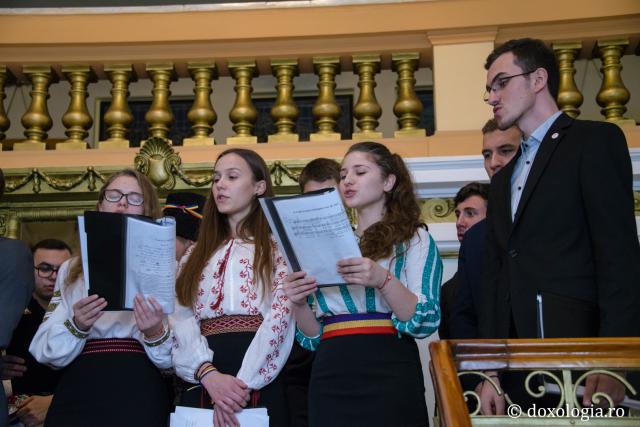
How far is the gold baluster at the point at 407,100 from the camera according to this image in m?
4.70

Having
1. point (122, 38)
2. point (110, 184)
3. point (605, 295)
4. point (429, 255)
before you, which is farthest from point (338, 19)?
point (605, 295)

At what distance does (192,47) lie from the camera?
499 cm

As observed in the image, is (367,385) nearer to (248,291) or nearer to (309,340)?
(309,340)

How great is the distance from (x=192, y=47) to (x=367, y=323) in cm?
266

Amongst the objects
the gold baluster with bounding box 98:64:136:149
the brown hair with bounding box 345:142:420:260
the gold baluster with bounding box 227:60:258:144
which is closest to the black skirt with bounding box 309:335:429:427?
the brown hair with bounding box 345:142:420:260

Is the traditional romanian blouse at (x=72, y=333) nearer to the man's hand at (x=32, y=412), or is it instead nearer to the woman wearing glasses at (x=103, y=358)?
the woman wearing glasses at (x=103, y=358)

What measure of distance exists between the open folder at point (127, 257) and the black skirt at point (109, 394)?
264 mm

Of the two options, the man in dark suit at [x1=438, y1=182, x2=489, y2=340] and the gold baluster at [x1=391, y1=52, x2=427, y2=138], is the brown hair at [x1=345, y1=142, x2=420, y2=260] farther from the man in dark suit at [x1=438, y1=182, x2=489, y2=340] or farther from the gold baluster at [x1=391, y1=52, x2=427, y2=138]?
the gold baluster at [x1=391, y1=52, x2=427, y2=138]

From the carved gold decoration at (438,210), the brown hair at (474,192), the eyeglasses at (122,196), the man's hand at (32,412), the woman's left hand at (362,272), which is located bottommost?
the man's hand at (32,412)

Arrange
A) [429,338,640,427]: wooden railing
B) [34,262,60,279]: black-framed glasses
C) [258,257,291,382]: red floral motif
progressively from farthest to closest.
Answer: [34,262,60,279]: black-framed glasses, [258,257,291,382]: red floral motif, [429,338,640,427]: wooden railing

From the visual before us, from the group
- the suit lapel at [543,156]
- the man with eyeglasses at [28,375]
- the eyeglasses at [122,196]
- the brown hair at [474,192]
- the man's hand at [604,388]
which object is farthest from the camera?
the brown hair at [474,192]

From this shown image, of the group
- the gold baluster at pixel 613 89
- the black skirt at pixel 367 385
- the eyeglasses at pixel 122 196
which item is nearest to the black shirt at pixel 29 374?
the eyeglasses at pixel 122 196

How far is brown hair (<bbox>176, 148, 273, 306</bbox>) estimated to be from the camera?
3066 mm

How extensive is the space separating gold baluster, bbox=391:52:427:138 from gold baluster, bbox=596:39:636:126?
0.91 m
